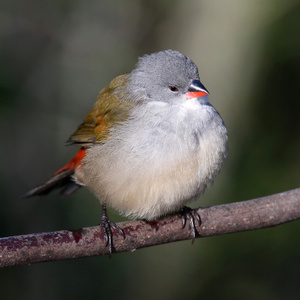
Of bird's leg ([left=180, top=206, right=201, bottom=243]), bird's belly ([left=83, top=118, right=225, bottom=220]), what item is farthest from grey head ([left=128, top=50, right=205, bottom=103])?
bird's leg ([left=180, top=206, right=201, bottom=243])

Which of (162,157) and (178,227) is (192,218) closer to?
(178,227)

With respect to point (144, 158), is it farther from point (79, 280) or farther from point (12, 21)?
point (12, 21)

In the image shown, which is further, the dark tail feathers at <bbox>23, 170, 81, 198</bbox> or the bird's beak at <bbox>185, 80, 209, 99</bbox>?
the dark tail feathers at <bbox>23, 170, 81, 198</bbox>

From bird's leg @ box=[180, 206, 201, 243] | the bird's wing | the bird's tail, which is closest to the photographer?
bird's leg @ box=[180, 206, 201, 243]

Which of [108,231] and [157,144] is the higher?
[157,144]

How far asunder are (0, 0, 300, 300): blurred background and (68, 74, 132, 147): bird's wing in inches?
43.5

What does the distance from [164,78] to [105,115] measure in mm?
495

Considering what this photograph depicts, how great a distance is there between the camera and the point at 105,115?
4.16 meters

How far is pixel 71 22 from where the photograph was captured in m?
5.88

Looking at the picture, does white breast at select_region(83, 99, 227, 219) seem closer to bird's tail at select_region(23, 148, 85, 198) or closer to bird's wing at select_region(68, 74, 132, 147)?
bird's wing at select_region(68, 74, 132, 147)

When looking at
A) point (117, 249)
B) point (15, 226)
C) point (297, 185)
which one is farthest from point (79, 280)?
point (297, 185)

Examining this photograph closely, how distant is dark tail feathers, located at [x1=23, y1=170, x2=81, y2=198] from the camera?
14.9ft

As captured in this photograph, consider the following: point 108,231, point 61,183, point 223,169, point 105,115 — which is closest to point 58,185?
point 61,183

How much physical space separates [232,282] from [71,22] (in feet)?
8.86
